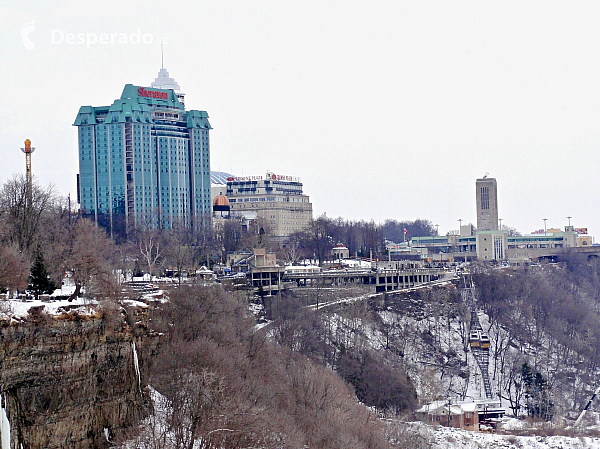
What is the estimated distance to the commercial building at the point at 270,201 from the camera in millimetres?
190750

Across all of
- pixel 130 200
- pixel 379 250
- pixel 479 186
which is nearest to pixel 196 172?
pixel 130 200

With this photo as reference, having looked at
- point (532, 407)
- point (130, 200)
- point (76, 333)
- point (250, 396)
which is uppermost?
point (130, 200)

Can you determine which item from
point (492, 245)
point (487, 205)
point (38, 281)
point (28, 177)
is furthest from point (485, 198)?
point (38, 281)

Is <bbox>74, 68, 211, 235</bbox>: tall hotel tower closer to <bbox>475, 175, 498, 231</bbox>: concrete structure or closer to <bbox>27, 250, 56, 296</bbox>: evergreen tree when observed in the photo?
<bbox>475, 175, 498, 231</bbox>: concrete structure

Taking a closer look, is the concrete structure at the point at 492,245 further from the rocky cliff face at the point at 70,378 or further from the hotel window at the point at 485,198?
the rocky cliff face at the point at 70,378

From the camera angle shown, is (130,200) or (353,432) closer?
(353,432)

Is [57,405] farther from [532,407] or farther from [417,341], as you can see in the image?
[417,341]

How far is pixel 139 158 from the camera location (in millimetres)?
152000

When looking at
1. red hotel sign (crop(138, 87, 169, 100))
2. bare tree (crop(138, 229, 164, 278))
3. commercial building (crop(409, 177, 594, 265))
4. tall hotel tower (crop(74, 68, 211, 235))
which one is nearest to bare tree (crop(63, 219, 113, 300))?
bare tree (crop(138, 229, 164, 278))

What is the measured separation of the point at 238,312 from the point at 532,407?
2587 centimetres

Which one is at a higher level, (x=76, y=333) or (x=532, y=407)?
(x=76, y=333)

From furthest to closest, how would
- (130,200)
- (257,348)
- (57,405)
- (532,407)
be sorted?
(130,200) → (532,407) → (257,348) → (57,405)

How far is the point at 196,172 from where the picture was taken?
161125 millimetres

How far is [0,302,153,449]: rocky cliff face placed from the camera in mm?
41344
